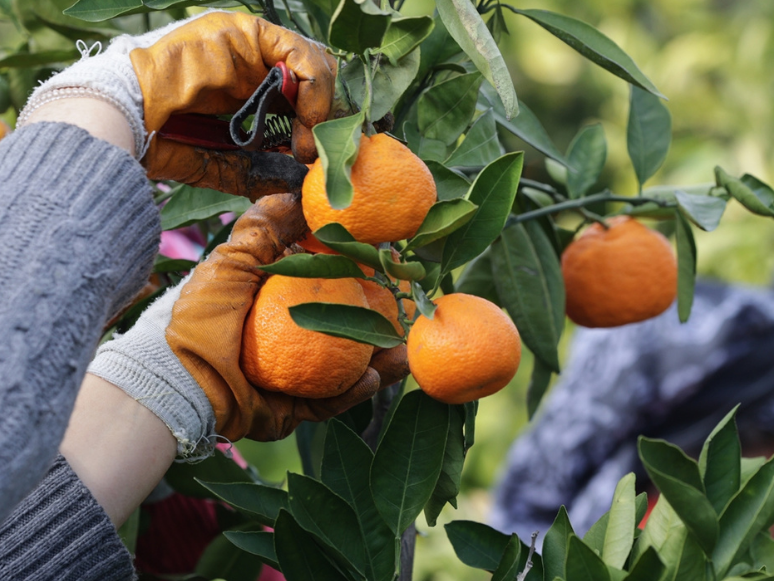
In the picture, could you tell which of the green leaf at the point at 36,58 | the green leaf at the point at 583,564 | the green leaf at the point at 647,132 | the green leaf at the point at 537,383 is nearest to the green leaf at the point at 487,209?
the green leaf at the point at 583,564

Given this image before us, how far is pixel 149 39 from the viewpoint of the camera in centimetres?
58

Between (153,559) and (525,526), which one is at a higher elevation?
(153,559)

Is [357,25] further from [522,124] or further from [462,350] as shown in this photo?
[522,124]

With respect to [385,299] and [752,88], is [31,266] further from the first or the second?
[752,88]

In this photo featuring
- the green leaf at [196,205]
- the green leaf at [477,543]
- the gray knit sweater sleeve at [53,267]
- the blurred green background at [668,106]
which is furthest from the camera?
the blurred green background at [668,106]

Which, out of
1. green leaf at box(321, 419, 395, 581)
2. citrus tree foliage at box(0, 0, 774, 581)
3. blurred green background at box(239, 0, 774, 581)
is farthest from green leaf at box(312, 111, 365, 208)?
blurred green background at box(239, 0, 774, 581)

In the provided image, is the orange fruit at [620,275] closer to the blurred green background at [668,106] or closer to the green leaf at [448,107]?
the green leaf at [448,107]

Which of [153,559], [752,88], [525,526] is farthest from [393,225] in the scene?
[752,88]

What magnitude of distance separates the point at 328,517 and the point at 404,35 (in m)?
0.35

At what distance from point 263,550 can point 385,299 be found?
8.7 inches

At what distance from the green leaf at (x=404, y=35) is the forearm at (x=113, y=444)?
1.04 feet

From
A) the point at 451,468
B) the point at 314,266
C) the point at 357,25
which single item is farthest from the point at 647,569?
the point at 357,25

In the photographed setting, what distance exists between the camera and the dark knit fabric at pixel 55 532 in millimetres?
527

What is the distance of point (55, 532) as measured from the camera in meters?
0.54
